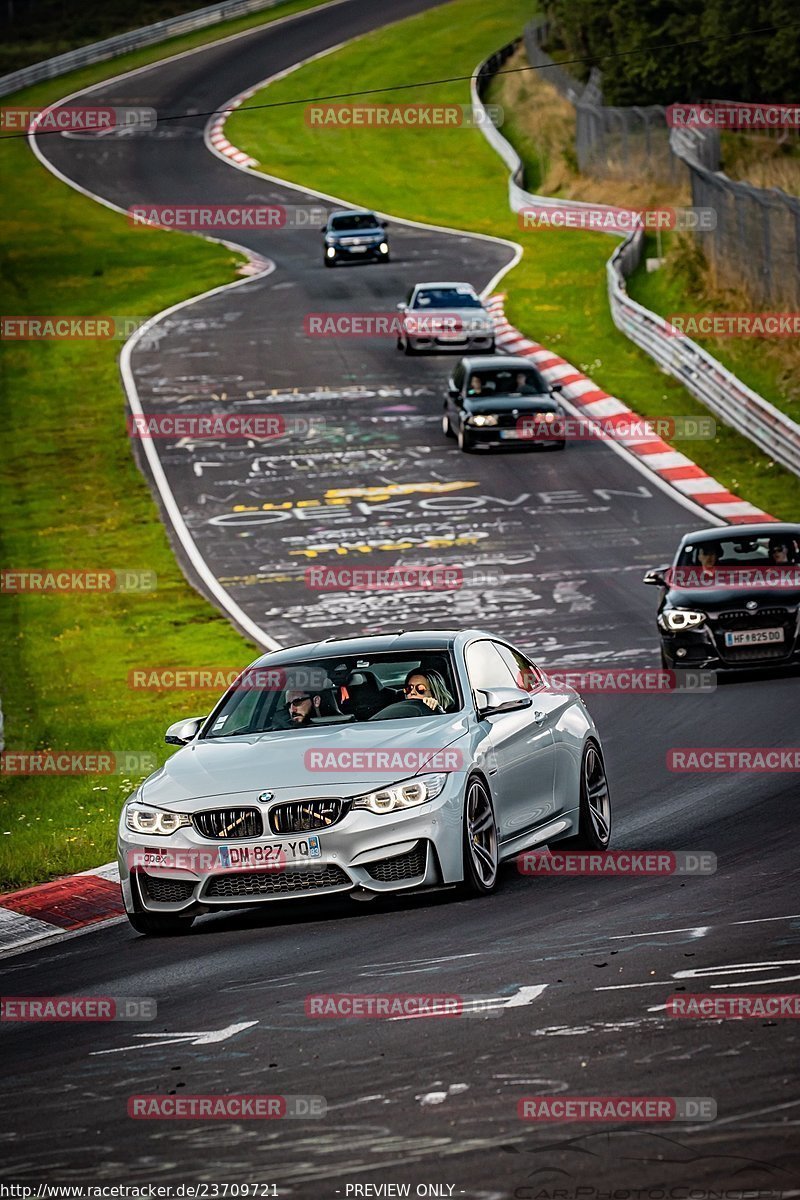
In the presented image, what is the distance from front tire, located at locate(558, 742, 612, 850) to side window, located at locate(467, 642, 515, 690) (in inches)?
28.5

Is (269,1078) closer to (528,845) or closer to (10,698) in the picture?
(528,845)

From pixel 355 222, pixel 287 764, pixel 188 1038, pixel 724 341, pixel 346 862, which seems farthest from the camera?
pixel 355 222

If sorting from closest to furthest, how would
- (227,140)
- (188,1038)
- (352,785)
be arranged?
1. (188,1038)
2. (352,785)
3. (227,140)

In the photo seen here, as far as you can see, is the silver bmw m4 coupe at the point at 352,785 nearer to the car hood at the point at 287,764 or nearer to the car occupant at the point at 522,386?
the car hood at the point at 287,764

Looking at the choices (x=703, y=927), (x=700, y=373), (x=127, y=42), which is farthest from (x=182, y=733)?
(x=127, y=42)

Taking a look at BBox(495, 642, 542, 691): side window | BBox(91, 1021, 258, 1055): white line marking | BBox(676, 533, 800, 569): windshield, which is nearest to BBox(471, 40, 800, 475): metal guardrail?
BBox(676, 533, 800, 569): windshield

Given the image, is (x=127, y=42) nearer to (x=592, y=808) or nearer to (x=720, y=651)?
(x=720, y=651)

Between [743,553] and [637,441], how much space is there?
13.5 metres

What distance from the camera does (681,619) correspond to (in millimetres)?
19797

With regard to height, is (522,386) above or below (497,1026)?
below

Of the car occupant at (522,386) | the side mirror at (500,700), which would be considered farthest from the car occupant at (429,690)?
the car occupant at (522,386)

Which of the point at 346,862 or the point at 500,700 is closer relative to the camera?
the point at 346,862

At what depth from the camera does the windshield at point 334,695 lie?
1136 cm

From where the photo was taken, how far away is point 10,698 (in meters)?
21.6
